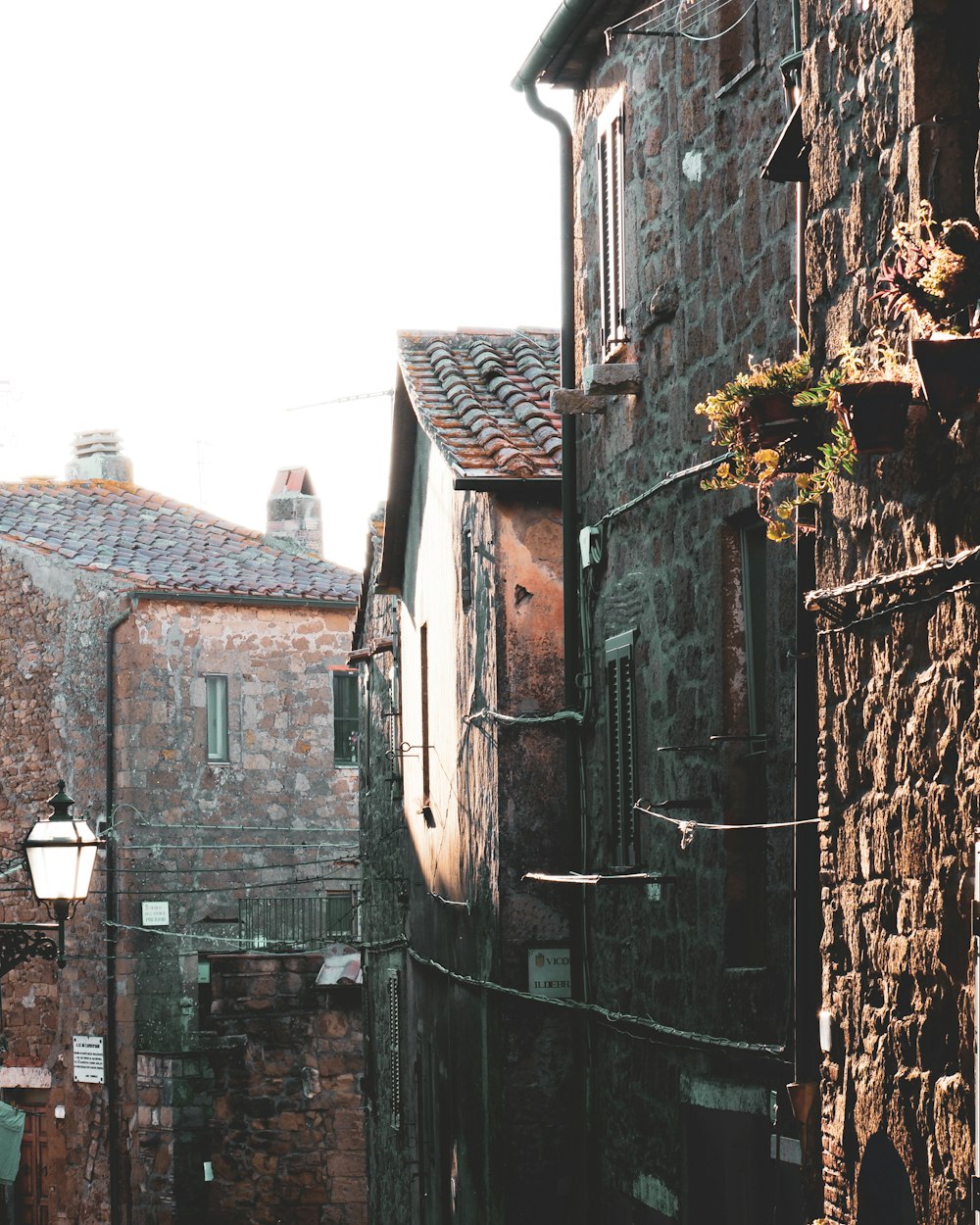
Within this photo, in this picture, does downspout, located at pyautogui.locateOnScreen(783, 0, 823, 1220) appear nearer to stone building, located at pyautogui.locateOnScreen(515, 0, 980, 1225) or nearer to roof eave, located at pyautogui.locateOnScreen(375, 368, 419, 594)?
stone building, located at pyautogui.locateOnScreen(515, 0, 980, 1225)

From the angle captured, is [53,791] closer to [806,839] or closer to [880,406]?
[806,839]

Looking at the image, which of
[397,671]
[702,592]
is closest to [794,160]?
[702,592]

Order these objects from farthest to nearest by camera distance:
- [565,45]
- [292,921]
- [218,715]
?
[218,715] < [292,921] < [565,45]

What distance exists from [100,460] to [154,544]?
12.6 ft

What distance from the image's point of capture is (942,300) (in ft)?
17.3

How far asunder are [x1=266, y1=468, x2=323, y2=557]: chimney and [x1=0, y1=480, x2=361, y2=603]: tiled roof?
67cm

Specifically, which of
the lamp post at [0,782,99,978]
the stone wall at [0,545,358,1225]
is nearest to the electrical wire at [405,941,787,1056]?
the lamp post at [0,782,99,978]

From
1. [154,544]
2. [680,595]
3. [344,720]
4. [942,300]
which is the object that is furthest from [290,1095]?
[942,300]

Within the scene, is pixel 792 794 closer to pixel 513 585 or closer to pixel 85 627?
pixel 513 585

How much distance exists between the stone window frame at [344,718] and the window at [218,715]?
1578mm

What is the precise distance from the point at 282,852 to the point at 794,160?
2058cm

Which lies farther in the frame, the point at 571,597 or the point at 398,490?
the point at 398,490

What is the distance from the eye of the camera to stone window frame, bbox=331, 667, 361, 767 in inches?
1075

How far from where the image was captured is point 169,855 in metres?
25.9
